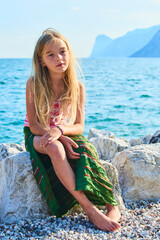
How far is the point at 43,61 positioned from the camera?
3.33m

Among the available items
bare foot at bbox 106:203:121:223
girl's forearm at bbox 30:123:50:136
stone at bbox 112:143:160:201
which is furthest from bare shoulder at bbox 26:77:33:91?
bare foot at bbox 106:203:121:223

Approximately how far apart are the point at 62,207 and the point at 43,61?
4.90 ft

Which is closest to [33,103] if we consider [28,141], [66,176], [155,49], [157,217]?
[28,141]

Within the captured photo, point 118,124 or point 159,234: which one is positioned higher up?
point 159,234

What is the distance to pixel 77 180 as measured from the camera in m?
2.72

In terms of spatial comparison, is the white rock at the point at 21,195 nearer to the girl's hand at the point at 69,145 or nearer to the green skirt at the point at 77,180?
the green skirt at the point at 77,180

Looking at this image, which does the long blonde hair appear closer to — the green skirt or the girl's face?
the girl's face

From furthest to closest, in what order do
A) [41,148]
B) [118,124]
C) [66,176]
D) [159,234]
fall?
1. [118,124]
2. [41,148]
3. [66,176]
4. [159,234]

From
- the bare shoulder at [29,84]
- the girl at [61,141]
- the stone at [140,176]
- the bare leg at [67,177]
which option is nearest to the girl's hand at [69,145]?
the girl at [61,141]

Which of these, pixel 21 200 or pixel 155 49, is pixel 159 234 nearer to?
pixel 21 200

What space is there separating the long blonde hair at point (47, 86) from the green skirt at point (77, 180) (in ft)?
1.22

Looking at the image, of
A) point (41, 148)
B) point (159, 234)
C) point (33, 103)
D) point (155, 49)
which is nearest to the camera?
point (159, 234)

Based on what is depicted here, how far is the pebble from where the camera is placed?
248 centimetres

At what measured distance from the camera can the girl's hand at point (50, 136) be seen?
2770 millimetres
